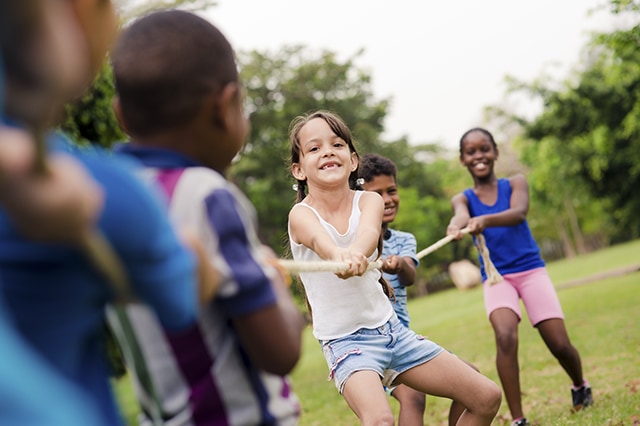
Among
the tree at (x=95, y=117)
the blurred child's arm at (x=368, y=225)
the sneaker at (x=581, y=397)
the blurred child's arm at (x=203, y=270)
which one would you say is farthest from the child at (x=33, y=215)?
the tree at (x=95, y=117)

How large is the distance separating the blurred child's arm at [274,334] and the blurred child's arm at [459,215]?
417cm

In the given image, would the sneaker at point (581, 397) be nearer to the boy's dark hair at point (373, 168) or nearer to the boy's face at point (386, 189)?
the boy's face at point (386, 189)

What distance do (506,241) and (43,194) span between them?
544cm

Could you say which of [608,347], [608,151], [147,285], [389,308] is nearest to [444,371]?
[389,308]

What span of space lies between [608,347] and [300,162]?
22.0ft

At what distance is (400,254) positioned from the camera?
5.25 m

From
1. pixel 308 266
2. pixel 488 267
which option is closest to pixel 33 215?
pixel 308 266

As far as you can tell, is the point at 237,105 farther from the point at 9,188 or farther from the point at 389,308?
the point at 389,308

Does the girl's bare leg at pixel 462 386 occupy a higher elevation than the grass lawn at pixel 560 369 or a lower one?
higher

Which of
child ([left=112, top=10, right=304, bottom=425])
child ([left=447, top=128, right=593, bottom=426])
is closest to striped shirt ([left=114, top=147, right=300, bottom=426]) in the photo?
child ([left=112, top=10, right=304, bottom=425])

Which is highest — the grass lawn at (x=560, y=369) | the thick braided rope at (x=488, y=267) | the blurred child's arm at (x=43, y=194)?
the blurred child's arm at (x=43, y=194)

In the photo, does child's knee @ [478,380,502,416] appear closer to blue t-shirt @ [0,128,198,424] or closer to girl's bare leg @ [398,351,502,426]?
girl's bare leg @ [398,351,502,426]

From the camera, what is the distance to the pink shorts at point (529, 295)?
19.8 feet

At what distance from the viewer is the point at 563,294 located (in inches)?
821
